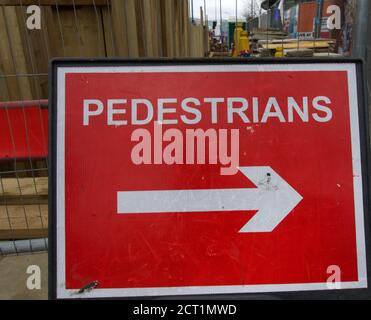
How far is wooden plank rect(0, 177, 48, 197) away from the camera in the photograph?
11.2ft

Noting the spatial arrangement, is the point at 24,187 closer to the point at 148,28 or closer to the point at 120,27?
the point at 120,27

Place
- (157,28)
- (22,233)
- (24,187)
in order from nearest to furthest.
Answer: (22,233), (24,187), (157,28)

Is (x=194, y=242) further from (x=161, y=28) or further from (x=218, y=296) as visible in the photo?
(x=161, y=28)

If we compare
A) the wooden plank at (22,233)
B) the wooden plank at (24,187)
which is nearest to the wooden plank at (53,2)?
the wooden plank at (24,187)

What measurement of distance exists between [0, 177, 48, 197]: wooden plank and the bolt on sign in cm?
180

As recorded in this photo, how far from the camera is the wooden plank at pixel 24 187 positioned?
11.2 ft

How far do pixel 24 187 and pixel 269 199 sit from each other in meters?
2.51

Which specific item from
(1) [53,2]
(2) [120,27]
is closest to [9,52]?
(1) [53,2]

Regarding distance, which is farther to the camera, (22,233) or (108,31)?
(108,31)

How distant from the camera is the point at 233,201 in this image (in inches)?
69.4

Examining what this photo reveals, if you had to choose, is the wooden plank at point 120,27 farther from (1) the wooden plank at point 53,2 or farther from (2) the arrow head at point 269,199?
(2) the arrow head at point 269,199

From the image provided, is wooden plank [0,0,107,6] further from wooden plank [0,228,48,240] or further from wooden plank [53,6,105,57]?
wooden plank [0,228,48,240]

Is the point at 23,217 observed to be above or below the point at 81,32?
below

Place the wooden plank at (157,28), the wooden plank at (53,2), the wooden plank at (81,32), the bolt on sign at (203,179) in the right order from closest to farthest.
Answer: the bolt on sign at (203,179)
the wooden plank at (53,2)
the wooden plank at (81,32)
the wooden plank at (157,28)
